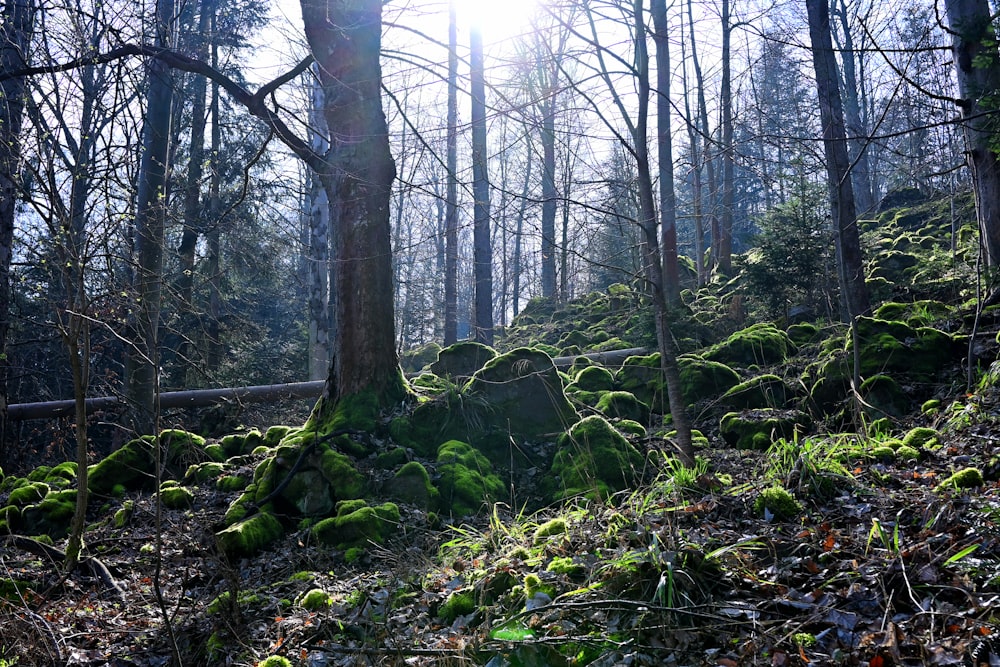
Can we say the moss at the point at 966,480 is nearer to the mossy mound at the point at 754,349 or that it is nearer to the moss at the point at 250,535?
the moss at the point at 250,535

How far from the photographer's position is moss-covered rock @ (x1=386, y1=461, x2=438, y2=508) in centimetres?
609

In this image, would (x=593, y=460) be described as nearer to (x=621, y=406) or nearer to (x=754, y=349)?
(x=621, y=406)

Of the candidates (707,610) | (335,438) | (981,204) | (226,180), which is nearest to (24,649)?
(335,438)

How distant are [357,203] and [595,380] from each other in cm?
439

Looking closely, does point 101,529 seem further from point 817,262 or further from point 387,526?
point 817,262

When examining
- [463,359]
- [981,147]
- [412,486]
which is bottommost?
[412,486]

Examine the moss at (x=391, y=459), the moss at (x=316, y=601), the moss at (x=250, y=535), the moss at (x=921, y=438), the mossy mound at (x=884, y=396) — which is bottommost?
the moss at (x=316, y=601)

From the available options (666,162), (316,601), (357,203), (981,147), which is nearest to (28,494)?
(316,601)

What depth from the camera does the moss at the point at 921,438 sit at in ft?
16.6

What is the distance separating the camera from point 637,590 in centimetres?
333

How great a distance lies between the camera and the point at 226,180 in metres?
15.4

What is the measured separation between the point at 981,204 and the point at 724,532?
20.1 feet

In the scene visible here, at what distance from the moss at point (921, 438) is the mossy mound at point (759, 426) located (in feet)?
5.09

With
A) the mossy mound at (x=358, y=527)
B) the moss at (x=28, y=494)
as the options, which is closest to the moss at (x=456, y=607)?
the mossy mound at (x=358, y=527)
